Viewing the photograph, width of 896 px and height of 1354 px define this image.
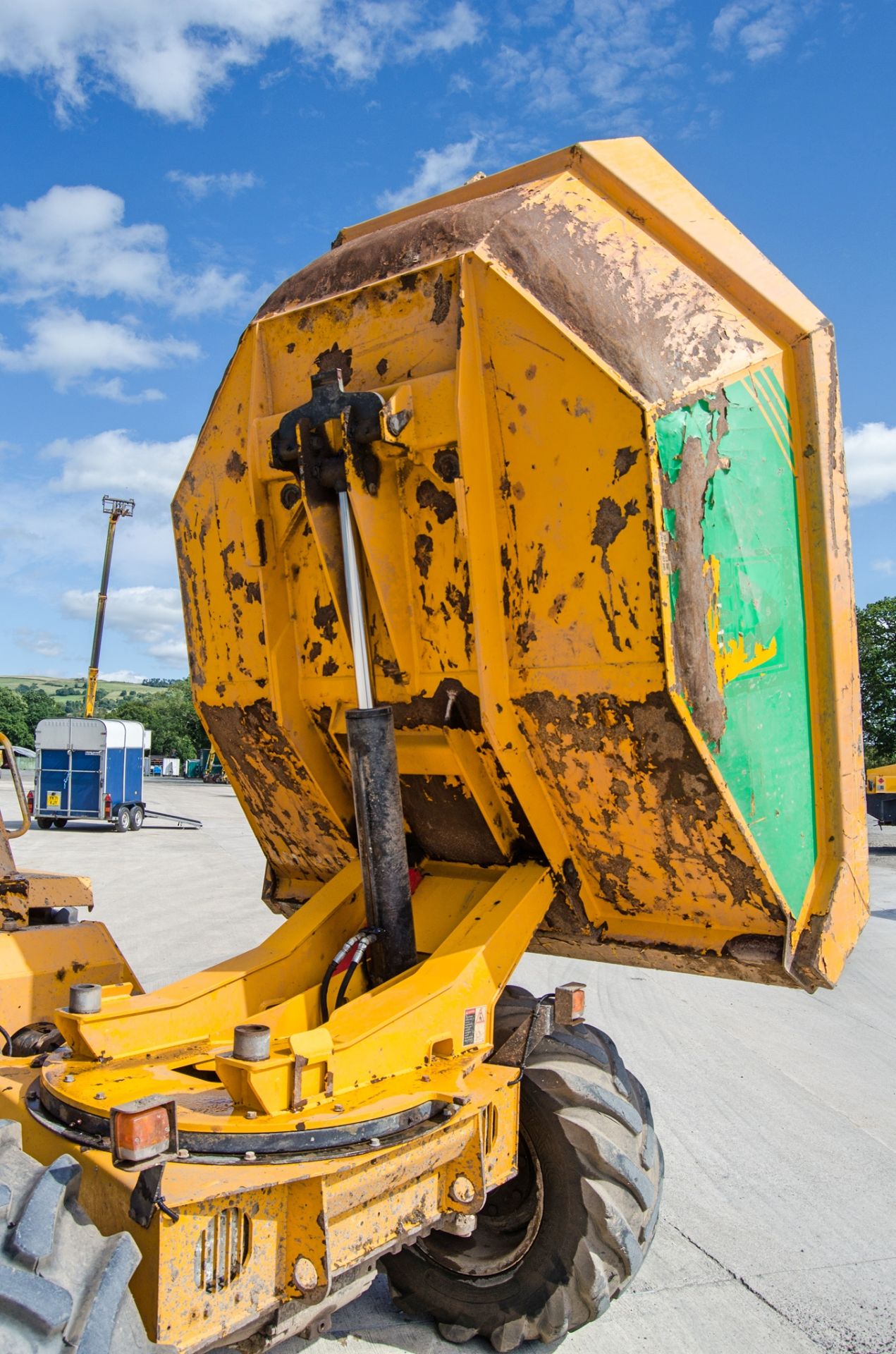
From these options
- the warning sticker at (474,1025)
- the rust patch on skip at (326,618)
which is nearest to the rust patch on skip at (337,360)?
the rust patch on skip at (326,618)

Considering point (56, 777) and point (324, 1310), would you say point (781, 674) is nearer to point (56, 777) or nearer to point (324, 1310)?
point (324, 1310)

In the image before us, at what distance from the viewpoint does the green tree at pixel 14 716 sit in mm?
71188

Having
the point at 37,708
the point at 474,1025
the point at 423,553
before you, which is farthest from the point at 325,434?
the point at 37,708

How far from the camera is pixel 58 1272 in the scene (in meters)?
1.84

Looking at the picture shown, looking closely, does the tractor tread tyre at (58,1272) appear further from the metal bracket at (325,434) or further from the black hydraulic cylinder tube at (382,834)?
the metal bracket at (325,434)

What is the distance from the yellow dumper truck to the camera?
107 inches

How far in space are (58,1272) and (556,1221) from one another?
5.65ft

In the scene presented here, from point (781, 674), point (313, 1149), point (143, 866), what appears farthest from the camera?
point (143, 866)

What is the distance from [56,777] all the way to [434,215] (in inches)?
899

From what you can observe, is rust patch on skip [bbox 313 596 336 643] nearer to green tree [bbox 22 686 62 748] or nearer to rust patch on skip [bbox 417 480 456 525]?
rust patch on skip [bbox 417 480 456 525]

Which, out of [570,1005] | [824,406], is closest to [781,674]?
[824,406]

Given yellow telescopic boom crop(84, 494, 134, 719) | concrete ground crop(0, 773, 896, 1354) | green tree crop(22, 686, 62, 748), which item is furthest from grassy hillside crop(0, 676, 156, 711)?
concrete ground crop(0, 773, 896, 1354)

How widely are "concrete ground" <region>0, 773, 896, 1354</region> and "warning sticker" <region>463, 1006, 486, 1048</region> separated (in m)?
1.12

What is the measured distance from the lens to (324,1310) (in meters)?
2.46
